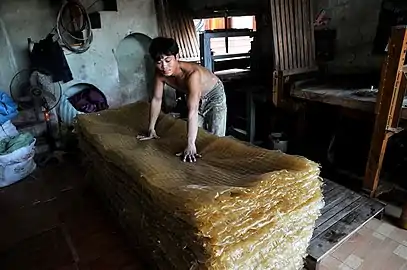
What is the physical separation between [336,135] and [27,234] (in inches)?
123

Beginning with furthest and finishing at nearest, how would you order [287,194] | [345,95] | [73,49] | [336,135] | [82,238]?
[73,49] → [336,135] → [345,95] → [82,238] → [287,194]

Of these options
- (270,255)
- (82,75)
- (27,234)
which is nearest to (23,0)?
(82,75)

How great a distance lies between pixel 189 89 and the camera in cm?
214

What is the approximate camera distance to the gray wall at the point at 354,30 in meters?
3.30

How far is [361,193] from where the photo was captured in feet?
9.02

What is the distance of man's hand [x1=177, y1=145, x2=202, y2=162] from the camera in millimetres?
1807

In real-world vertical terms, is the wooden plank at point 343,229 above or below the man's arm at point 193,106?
below

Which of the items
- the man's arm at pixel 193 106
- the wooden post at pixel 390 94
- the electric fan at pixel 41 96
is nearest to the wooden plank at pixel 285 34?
the wooden post at pixel 390 94

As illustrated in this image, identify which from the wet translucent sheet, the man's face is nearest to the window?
the man's face

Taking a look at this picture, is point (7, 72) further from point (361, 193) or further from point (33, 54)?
point (361, 193)

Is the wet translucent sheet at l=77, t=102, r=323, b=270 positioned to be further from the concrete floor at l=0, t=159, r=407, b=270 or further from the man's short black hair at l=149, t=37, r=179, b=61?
the man's short black hair at l=149, t=37, r=179, b=61

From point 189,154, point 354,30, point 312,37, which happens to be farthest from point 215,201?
point 354,30

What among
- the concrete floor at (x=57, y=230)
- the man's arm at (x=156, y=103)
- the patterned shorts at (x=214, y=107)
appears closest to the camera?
Result: the concrete floor at (x=57, y=230)

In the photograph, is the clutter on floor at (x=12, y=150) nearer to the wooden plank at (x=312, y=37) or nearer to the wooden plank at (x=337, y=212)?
the wooden plank at (x=337, y=212)
